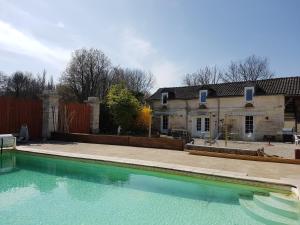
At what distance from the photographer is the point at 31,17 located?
40.2 feet

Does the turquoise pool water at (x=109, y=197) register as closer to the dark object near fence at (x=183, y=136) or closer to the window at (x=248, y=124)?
the dark object near fence at (x=183, y=136)

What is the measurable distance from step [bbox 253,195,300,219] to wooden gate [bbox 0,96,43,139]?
14.2 metres

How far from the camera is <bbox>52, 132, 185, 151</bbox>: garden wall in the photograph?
557 inches

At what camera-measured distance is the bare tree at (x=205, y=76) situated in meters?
45.5

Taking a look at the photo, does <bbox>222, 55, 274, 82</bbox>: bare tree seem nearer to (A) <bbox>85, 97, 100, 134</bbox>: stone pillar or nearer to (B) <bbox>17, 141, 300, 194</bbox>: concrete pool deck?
(A) <bbox>85, 97, 100, 134</bbox>: stone pillar

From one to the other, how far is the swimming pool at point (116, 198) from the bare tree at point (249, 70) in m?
36.5

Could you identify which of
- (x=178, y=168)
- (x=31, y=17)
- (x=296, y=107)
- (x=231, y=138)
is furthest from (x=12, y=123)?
(x=296, y=107)

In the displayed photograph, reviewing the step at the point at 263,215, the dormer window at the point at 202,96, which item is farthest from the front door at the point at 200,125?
the step at the point at 263,215

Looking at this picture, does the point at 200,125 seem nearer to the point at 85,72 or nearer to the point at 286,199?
the point at 85,72

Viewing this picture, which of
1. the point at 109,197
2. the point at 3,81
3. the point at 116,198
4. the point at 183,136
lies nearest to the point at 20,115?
the point at 183,136

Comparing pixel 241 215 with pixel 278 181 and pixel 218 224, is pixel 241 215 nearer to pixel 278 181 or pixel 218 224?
pixel 218 224

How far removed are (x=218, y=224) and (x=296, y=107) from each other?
70.6 ft

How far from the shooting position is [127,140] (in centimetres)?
1553

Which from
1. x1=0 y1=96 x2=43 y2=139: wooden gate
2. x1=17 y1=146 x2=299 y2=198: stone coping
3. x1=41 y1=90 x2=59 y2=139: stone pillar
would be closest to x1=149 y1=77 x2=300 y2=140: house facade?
x1=41 y1=90 x2=59 y2=139: stone pillar
